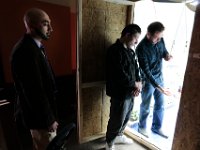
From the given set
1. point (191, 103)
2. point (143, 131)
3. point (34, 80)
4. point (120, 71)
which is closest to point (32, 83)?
point (34, 80)

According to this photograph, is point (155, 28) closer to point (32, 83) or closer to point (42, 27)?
point (42, 27)

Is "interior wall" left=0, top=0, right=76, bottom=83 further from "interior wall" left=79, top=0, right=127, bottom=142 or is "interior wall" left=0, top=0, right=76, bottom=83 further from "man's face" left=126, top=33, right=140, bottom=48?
"man's face" left=126, top=33, right=140, bottom=48

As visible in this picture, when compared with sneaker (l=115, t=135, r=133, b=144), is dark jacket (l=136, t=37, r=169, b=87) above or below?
above

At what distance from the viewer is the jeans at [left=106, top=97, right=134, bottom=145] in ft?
6.39

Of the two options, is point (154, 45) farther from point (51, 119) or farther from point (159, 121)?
point (51, 119)

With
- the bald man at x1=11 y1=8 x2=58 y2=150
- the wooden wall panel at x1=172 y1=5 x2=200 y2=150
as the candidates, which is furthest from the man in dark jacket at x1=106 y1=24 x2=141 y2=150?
the bald man at x1=11 y1=8 x2=58 y2=150

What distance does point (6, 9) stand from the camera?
218cm

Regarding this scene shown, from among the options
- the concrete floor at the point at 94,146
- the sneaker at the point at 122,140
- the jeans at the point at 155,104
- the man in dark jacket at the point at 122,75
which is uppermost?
the man in dark jacket at the point at 122,75

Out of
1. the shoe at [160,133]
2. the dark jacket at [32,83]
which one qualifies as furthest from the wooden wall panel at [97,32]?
the shoe at [160,133]

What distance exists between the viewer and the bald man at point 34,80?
124 cm

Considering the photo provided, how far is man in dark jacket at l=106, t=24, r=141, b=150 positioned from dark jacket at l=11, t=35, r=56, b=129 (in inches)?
27.5

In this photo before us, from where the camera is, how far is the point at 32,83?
1250mm

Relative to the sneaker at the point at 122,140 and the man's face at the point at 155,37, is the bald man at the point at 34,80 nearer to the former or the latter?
the sneaker at the point at 122,140

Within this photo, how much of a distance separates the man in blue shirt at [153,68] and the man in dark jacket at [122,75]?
0.19 m
